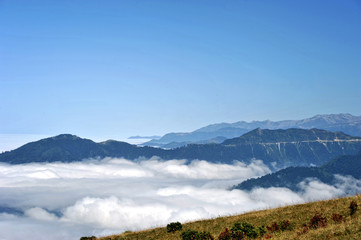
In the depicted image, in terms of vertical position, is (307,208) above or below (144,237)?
above

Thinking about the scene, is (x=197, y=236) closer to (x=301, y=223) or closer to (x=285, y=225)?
(x=285, y=225)

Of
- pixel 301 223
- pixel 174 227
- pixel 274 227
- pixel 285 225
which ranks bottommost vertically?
pixel 174 227

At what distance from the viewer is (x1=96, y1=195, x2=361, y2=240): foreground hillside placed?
80.9 feet

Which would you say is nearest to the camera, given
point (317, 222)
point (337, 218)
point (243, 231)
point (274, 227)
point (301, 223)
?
point (337, 218)

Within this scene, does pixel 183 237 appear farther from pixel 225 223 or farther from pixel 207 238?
pixel 225 223

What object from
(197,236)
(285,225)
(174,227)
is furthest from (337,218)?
(174,227)

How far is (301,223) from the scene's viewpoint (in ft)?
104

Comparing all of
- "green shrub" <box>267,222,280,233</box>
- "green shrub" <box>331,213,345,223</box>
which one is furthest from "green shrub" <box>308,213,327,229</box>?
"green shrub" <box>267,222,280,233</box>

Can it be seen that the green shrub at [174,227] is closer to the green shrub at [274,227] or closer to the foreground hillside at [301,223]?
the foreground hillside at [301,223]

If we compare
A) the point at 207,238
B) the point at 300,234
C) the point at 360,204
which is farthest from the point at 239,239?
the point at 360,204

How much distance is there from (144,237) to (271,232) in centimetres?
1719

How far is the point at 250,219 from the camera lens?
38.1 m

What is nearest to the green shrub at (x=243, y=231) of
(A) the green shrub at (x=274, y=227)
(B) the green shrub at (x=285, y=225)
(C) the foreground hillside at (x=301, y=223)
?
(C) the foreground hillside at (x=301, y=223)

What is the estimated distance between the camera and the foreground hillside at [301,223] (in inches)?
971
